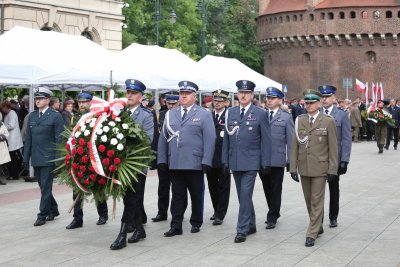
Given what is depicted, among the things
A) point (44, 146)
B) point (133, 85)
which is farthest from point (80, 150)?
point (44, 146)

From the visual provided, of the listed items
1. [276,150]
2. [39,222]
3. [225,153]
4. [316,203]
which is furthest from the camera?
[276,150]

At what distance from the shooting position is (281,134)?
434 inches

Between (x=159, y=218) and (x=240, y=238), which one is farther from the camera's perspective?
(x=159, y=218)

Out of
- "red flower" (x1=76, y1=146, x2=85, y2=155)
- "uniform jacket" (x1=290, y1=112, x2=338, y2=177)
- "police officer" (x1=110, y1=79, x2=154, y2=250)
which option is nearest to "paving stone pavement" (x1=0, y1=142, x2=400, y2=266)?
"police officer" (x1=110, y1=79, x2=154, y2=250)

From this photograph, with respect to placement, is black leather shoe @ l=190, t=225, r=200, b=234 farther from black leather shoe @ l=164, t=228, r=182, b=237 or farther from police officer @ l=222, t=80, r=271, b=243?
police officer @ l=222, t=80, r=271, b=243

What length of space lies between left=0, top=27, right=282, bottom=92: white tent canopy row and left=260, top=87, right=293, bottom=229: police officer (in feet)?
21.3

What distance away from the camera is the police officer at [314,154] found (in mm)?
9453

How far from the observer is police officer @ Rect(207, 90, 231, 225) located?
36.1 ft

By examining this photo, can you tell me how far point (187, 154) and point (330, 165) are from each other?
69.2 inches

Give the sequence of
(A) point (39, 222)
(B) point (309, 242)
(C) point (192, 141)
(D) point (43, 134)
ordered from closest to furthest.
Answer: (B) point (309, 242), (C) point (192, 141), (A) point (39, 222), (D) point (43, 134)

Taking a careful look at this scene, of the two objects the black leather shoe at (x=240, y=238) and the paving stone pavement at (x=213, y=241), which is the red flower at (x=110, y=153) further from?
the black leather shoe at (x=240, y=238)

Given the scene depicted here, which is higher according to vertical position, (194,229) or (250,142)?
(250,142)

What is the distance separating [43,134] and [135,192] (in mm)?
2235

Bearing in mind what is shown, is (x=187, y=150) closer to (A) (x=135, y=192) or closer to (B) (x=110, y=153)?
(A) (x=135, y=192)
